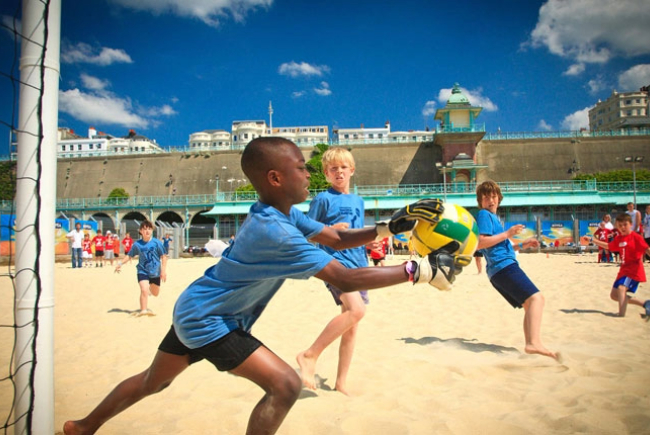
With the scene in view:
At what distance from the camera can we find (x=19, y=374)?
6.40 feet

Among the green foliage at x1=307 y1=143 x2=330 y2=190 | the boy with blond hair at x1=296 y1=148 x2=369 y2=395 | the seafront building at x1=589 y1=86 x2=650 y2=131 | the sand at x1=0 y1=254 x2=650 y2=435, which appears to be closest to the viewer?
the sand at x1=0 y1=254 x2=650 y2=435

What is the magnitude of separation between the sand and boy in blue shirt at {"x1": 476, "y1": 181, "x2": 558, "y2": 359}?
275 millimetres

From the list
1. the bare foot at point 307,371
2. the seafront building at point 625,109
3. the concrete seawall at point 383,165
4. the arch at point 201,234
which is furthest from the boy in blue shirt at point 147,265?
the seafront building at point 625,109

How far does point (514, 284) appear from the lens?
405 centimetres

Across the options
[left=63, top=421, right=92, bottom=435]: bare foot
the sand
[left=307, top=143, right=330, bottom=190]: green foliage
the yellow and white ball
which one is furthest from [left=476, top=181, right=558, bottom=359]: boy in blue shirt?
[left=307, top=143, right=330, bottom=190]: green foliage

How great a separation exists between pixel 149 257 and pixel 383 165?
1892 inches

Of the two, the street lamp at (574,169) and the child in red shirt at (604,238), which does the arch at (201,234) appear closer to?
the child in red shirt at (604,238)

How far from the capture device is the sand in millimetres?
2730

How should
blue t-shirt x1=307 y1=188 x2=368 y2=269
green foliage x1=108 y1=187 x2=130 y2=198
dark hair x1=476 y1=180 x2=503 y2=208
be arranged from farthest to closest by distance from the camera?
green foliage x1=108 y1=187 x2=130 y2=198, dark hair x1=476 y1=180 x2=503 y2=208, blue t-shirt x1=307 y1=188 x2=368 y2=269

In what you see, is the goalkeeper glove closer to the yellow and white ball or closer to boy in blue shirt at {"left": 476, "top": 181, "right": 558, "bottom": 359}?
the yellow and white ball

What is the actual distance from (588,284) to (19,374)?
10.0 meters

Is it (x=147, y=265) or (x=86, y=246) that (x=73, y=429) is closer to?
(x=147, y=265)

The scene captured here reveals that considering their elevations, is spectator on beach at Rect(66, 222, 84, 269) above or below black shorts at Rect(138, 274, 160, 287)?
above

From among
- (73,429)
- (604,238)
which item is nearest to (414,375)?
(73,429)
